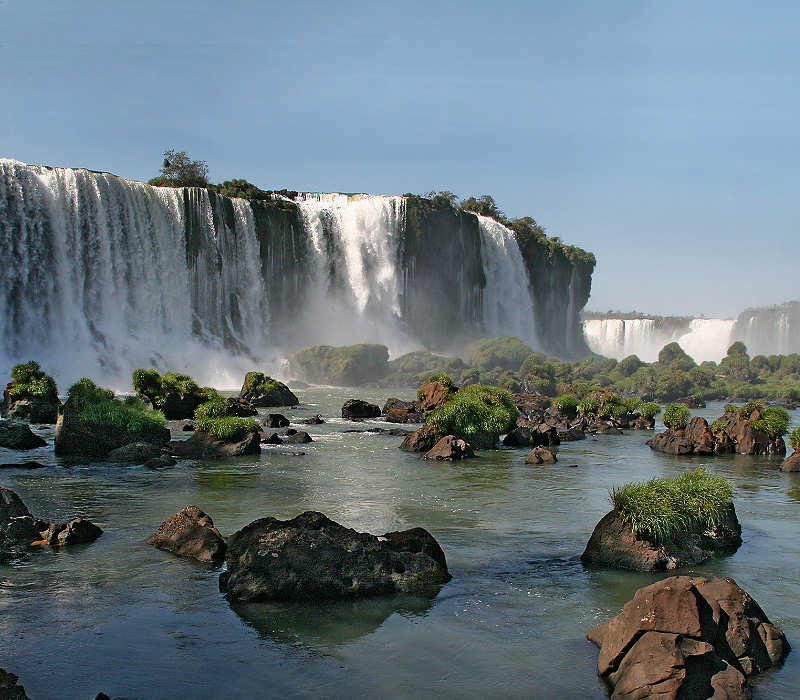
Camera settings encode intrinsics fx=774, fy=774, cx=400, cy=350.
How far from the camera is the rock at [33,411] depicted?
3039cm

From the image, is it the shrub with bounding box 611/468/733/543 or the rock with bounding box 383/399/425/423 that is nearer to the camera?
the shrub with bounding box 611/468/733/543

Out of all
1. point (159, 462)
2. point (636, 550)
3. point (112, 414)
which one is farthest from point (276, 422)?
point (636, 550)

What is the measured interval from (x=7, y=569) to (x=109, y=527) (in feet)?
9.73

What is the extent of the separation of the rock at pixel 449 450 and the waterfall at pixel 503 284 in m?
68.7

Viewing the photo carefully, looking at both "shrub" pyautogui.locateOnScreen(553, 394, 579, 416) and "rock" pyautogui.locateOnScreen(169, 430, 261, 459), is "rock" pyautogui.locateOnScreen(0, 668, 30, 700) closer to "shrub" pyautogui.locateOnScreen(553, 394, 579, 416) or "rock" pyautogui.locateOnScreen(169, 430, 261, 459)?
"rock" pyautogui.locateOnScreen(169, 430, 261, 459)

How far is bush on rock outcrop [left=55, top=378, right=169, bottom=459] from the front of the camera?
22.3m

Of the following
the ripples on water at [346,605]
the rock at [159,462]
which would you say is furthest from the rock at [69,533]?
the rock at [159,462]

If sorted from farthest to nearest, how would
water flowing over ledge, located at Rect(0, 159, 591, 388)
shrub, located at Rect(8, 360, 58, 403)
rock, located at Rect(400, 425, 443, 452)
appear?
water flowing over ledge, located at Rect(0, 159, 591, 388), shrub, located at Rect(8, 360, 58, 403), rock, located at Rect(400, 425, 443, 452)

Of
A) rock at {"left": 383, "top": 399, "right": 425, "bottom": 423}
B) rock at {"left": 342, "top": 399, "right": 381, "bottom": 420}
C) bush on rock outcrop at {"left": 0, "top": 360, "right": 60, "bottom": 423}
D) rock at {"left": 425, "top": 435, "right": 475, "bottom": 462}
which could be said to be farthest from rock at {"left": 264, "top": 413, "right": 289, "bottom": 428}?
rock at {"left": 425, "top": 435, "right": 475, "bottom": 462}

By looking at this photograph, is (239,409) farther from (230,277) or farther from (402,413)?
(230,277)

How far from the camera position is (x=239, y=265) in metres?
68.3

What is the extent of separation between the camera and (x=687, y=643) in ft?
24.3

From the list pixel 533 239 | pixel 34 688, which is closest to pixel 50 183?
pixel 34 688

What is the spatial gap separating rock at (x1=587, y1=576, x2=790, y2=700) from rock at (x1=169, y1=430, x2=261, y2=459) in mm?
16244
